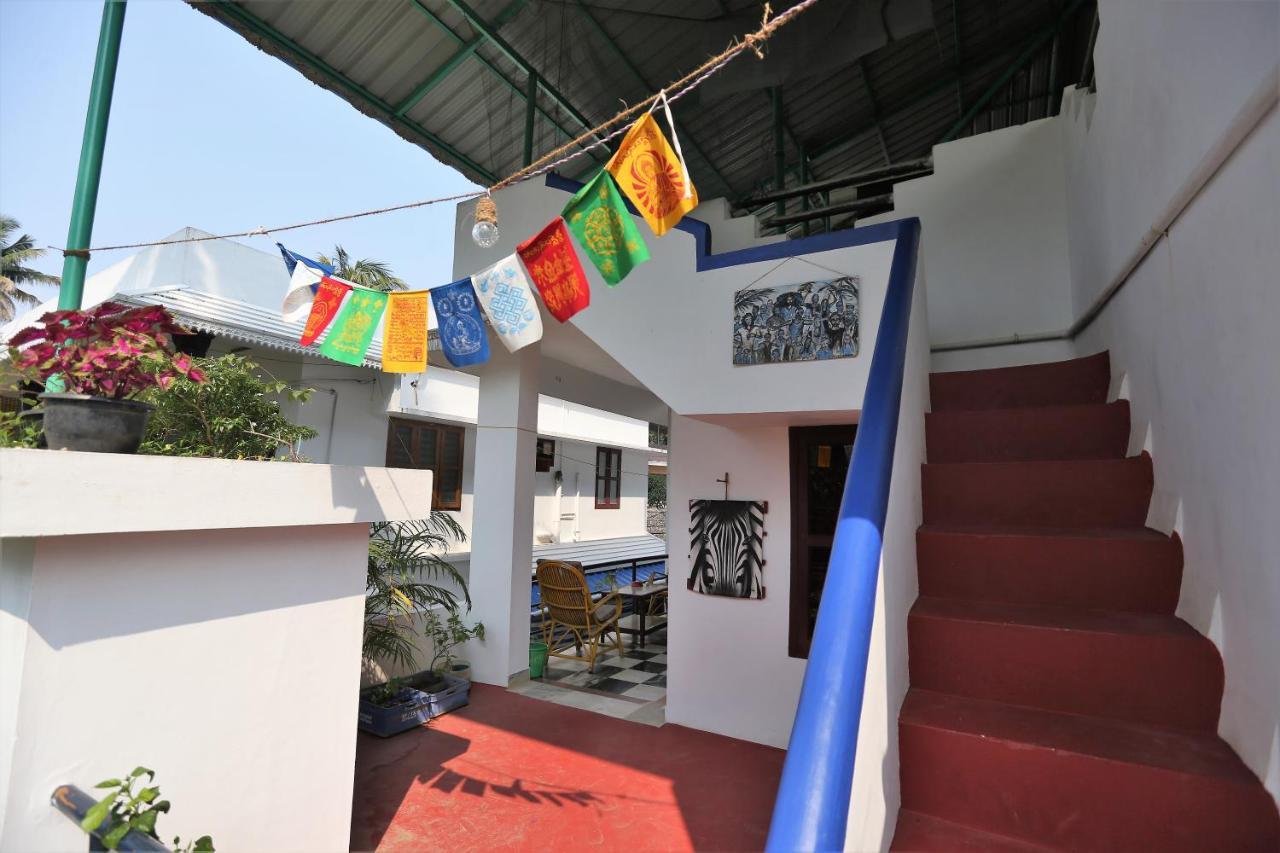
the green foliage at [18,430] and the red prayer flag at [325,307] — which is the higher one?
the red prayer flag at [325,307]

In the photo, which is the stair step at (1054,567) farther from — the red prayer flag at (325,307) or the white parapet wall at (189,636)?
the red prayer flag at (325,307)

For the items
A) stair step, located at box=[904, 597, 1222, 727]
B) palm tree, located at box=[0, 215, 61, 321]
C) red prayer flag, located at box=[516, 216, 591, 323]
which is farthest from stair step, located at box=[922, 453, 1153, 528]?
palm tree, located at box=[0, 215, 61, 321]

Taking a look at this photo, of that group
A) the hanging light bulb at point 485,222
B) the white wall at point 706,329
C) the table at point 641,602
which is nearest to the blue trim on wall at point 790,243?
the white wall at point 706,329

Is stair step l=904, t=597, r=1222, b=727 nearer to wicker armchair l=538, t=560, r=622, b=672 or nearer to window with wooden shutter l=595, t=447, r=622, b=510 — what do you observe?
wicker armchair l=538, t=560, r=622, b=672

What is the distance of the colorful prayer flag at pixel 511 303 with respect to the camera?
2846 millimetres

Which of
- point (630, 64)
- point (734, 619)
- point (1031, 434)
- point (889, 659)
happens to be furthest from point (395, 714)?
point (630, 64)

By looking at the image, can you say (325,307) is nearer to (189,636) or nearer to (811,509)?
(189,636)

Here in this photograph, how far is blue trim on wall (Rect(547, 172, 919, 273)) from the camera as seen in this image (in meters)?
3.25

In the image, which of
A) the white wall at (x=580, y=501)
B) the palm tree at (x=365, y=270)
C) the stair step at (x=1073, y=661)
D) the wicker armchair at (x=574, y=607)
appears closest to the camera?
the stair step at (x=1073, y=661)

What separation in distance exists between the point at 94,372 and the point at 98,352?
0.07 metres

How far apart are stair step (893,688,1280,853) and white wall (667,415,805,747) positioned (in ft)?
8.88

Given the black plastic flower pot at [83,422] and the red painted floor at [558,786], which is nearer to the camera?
the black plastic flower pot at [83,422]

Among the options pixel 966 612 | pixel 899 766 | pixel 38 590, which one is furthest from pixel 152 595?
pixel 966 612

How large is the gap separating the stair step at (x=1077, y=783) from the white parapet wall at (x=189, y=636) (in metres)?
2.17
